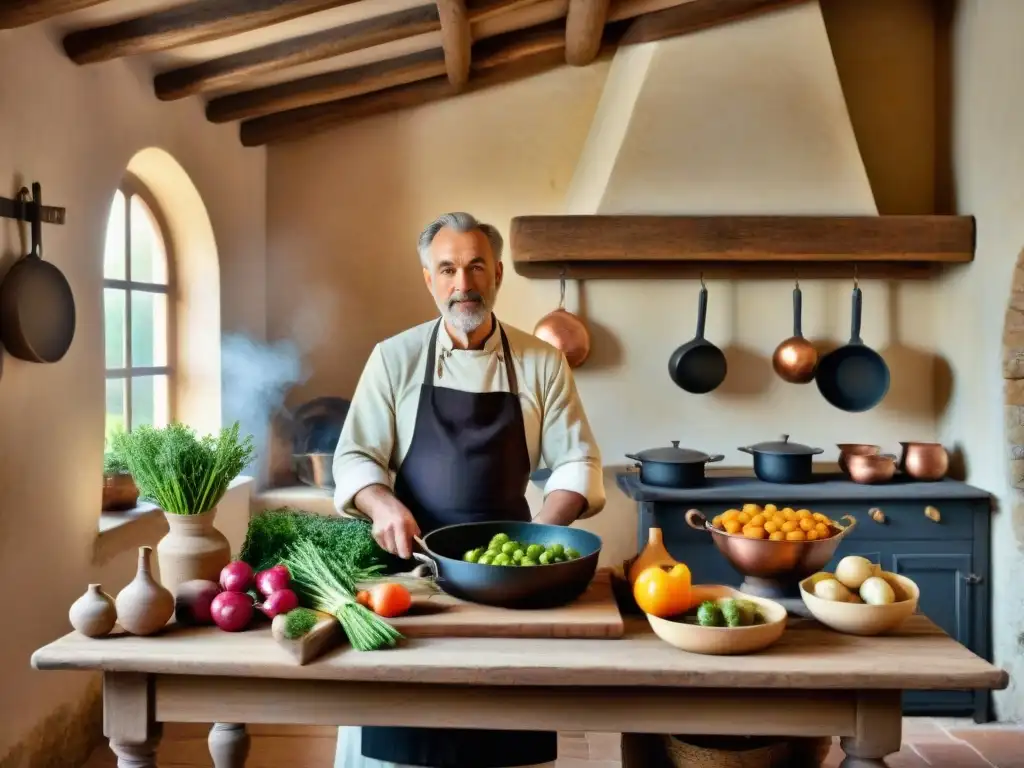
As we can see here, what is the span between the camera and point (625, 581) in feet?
6.56

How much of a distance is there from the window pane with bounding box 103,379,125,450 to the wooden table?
2.21 m

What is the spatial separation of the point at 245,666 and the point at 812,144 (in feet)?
11.4

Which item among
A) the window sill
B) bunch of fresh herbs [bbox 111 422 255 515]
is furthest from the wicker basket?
the window sill

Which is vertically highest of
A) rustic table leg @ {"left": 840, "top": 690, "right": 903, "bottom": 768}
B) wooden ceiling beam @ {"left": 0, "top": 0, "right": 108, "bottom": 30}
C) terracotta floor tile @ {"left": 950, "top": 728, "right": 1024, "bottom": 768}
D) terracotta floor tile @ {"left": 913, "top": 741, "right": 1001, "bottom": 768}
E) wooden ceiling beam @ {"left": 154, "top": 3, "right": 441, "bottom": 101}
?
wooden ceiling beam @ {"left": 154, "top": 3, "right": 441, "bottom": 101}

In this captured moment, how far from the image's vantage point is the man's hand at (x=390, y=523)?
212 cm

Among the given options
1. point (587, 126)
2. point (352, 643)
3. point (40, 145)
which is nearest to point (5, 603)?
point (40, 145)

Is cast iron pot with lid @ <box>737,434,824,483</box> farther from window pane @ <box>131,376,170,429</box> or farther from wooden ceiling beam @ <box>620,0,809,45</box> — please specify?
window pane @ <box>131,376,170,429</box>

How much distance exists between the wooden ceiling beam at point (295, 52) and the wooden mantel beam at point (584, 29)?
682 mm

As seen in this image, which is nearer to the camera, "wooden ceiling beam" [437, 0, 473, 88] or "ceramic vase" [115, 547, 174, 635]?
"ceramic vase" [115, 547, 174, 635]

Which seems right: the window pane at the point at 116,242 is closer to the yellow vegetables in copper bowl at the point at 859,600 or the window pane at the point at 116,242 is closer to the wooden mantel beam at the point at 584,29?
the wooden mantel beam at the point at 584,29

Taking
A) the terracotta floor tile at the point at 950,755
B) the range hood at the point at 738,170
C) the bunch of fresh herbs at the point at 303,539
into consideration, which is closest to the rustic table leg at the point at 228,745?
the bunch of fresh herbs at the point at 303,539

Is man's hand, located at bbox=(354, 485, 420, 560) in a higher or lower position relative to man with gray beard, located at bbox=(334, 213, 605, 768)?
lower

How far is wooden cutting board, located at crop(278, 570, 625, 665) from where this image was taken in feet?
5.68

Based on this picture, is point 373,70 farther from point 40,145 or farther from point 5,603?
point 5,603
